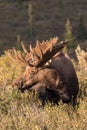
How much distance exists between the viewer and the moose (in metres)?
9.34

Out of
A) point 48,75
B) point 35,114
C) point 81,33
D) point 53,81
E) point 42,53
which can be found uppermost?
point 81,33

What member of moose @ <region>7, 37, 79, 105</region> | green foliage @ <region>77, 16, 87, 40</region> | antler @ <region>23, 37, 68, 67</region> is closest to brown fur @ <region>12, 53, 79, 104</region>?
moose @ <region>7, 37, 79, 105</region>

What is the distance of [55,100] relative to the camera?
9289 mm

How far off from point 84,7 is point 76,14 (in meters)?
2.57

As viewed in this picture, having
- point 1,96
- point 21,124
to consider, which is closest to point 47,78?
point 1,96

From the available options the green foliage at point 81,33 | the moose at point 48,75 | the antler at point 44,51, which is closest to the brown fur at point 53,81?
the moose at point 48,75

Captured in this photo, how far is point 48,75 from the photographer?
9.43 meters

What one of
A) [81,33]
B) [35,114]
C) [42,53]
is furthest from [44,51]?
[81,33]

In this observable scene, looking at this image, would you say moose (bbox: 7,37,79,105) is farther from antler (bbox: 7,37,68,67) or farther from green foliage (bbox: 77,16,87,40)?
green foliage (bbox: 77,16,87,40)

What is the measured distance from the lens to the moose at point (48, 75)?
30.7ft

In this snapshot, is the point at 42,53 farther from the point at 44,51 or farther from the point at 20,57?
the point at 20,57

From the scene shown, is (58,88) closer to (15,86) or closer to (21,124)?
(15,86)

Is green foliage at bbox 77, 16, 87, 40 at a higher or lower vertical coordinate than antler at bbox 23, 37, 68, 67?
higher

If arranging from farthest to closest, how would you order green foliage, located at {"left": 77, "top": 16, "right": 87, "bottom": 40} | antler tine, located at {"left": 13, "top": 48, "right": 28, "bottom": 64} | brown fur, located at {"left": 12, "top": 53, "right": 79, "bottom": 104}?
green foliage, located at {"left": 77, "top": 16, "right": 87, "bottom": 40} → antler tine, located at {"left": 13, "top": 48, "right": 28, "bottom": 64} → brown fur, located at {"left": 12, "top": 53, "right": 79, "bottom": 104}
